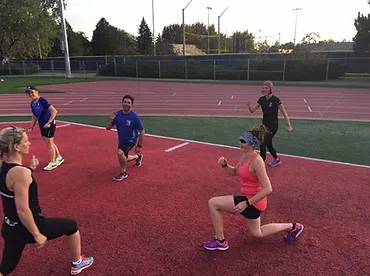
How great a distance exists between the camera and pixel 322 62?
3203 centimetres

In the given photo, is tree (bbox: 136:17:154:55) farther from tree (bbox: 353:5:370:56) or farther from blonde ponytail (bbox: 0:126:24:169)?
blonde ponytail (bbox: 0:126:24:169)

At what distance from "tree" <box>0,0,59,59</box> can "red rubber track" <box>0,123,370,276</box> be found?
134ft

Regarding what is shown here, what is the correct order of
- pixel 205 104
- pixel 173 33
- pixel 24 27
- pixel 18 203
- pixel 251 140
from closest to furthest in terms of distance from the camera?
1. pixel 18 203
2. pixel 251 140
3. pixel 205 104
4. pixel 24 27
5. pixel 173 33

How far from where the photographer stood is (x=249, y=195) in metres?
3.70

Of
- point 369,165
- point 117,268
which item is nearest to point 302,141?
point 369,165

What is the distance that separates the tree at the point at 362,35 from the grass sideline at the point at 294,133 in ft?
90.0

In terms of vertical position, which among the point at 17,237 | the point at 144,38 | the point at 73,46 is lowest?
the point at 17,237

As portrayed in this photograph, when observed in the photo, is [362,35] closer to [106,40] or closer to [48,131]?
[48,131]

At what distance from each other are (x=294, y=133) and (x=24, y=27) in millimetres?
42569

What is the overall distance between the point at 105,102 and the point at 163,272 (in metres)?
15.5

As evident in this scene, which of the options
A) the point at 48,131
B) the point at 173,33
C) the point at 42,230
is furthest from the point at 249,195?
the point at 173,33

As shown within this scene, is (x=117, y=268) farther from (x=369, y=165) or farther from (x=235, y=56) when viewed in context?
(x=235, y=56)

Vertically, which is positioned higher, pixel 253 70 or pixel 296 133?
pixel 253 70

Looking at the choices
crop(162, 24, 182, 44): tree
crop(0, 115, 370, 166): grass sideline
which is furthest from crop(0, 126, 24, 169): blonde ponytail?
crop(162, 24, 182, 44): tree
